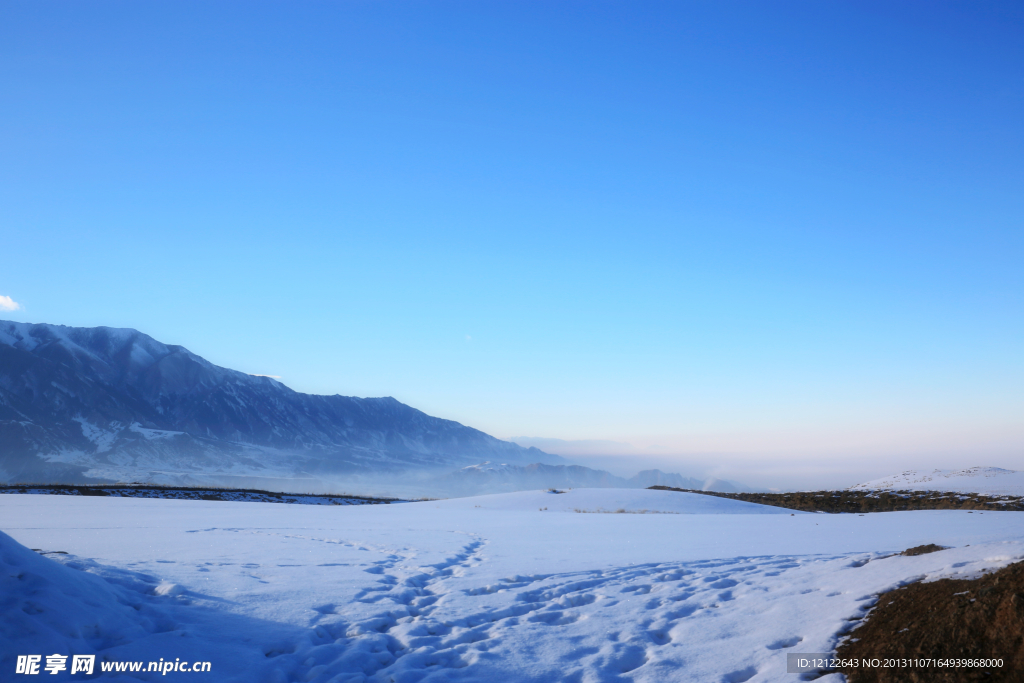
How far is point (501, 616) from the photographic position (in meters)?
6.68

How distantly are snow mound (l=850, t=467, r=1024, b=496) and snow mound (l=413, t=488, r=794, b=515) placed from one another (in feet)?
36.6

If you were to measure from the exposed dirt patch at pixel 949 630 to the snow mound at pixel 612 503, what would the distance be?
A: 58.6 ft

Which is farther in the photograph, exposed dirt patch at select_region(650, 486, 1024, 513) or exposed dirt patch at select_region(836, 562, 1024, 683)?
exposed dirt patch at select_region(650, 486, 1024, 513)

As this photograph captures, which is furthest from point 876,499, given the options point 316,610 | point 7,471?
point 7,471

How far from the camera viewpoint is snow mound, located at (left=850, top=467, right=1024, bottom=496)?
2671 centimetres

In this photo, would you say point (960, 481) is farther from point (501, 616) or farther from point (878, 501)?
point (501, 616)

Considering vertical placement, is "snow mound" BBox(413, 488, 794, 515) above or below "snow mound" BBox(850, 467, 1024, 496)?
below

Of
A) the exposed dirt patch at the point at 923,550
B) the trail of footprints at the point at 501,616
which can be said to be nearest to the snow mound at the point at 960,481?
the exposed dirt patch at the point at 923,550

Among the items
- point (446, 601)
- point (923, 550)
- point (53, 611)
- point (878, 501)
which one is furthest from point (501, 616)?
point (878, 501)

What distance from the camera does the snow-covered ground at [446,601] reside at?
509cm

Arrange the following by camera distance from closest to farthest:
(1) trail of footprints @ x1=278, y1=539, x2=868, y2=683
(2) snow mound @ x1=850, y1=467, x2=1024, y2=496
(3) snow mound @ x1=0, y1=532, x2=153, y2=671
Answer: (3) snow mound @ x1=0, y1=532, x2=153, y2=671, (1) trail of footprints @ x1=278, y1=539, x2=868, y2=683, (2) snow mound @ x1=850, y1=467, x2=1024, y2=496

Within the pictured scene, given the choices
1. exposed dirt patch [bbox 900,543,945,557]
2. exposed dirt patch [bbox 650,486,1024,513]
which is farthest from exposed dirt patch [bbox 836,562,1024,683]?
exposed dirt patch [bbox 650,486,1024,513]

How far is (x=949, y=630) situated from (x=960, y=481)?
106 feet

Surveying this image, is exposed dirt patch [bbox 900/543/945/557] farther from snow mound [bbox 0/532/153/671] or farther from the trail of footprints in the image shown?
snow mound [bbox 0/532/153/671]
